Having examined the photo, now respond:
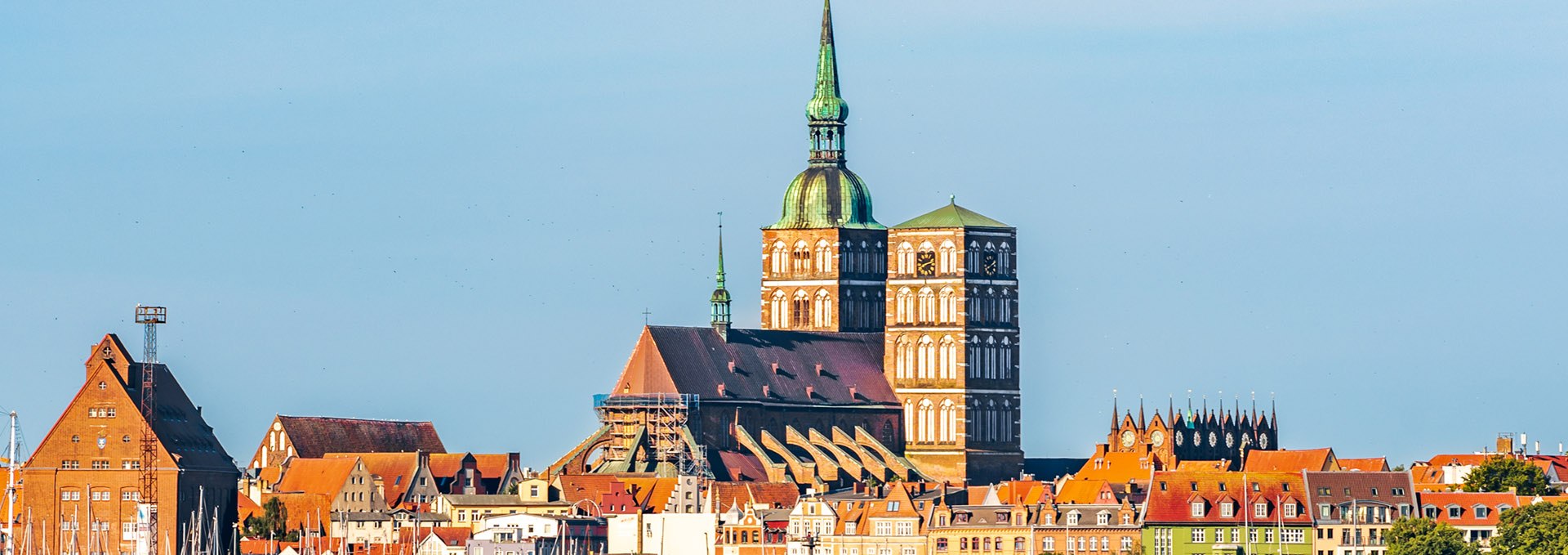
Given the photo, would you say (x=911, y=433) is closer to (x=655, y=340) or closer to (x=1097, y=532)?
(x=655, y=340)

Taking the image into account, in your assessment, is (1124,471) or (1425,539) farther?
(1124,471)

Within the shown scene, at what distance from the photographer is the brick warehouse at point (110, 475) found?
564ft

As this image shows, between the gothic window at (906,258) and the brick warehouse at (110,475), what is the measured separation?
35535 mm

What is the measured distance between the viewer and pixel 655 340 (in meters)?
193

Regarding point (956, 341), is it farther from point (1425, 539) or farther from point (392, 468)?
point (1425, 539)

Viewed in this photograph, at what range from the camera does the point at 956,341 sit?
19750cm

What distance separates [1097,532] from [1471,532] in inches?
531

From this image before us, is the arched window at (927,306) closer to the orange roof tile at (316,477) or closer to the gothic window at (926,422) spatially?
the gothic window at (926,422)

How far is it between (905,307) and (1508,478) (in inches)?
1296

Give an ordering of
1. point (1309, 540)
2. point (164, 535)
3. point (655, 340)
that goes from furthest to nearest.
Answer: point (655, 340), point (164, 535), point (1309, 540)

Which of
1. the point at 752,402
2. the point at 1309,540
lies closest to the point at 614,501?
the point at 752,402

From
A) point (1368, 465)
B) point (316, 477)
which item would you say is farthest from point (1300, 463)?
point (316, 477)

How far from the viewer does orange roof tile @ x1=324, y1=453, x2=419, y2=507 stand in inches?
7628

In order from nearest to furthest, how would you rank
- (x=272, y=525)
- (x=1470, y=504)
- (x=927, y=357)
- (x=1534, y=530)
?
1. (x=1534, y=530)
2. (x=1470, y=504)
3. (x=272, y=525)
4. (x=927, y=357)
